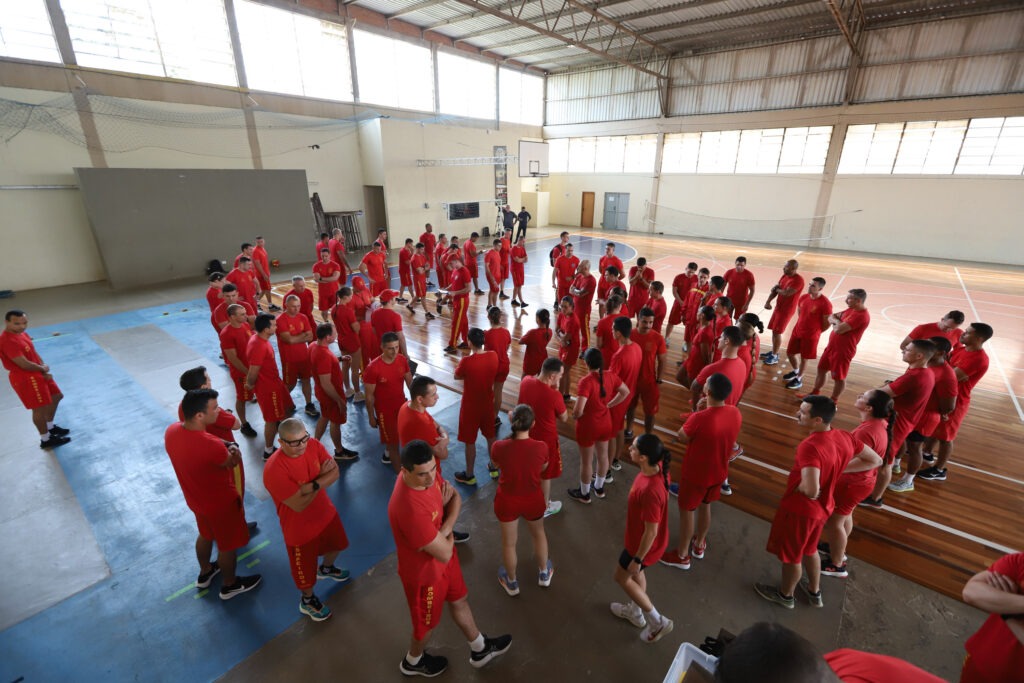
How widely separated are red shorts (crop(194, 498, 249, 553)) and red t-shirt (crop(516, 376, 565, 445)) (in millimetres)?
2450

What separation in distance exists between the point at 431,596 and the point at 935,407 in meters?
5.44

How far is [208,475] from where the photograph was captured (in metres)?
3.27

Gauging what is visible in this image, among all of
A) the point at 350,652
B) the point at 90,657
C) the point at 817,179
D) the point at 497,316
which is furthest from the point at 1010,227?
the point at 90,657

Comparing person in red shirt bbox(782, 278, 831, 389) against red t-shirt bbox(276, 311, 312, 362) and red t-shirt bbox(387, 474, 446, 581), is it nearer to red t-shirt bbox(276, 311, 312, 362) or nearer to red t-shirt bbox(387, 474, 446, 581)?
red t-shirt bbox(387, 474, 446, 581)

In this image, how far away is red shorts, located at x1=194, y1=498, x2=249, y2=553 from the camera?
341cm

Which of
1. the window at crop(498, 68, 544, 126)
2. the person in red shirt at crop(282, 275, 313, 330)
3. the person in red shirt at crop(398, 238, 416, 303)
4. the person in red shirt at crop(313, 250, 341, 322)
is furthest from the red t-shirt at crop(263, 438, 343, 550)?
the window at crop(498, 68, 544, 126)

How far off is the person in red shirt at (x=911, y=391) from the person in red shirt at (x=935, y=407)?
14cm

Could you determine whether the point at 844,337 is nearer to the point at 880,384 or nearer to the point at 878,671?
the point at 880,384

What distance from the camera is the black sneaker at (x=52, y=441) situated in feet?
19.0

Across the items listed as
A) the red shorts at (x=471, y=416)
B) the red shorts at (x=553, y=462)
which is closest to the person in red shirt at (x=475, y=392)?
the red shorts at (x=471, y=416)

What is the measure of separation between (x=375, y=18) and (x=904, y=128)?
2382 cm

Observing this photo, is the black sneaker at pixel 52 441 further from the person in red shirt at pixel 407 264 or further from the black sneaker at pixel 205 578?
the person in red shirt at pixel 407 264

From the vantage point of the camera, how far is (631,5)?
18.3 metres

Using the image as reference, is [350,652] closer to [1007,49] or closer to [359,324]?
[359,324]
